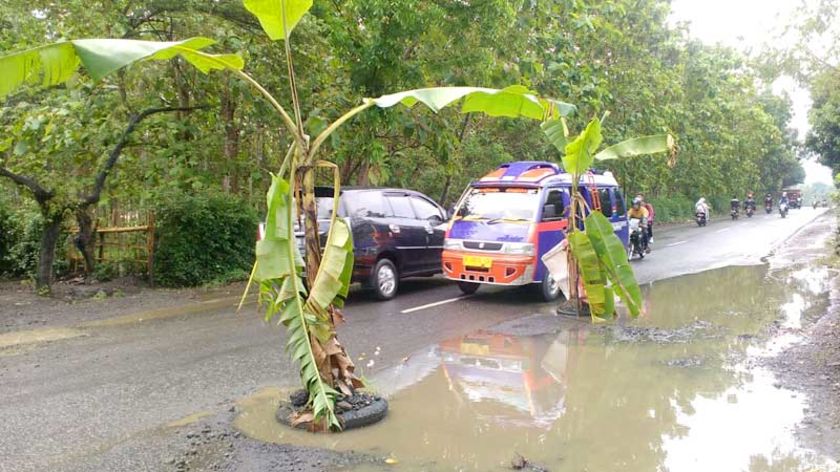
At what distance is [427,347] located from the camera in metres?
7.94

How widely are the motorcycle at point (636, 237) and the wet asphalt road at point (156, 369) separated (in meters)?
6.21

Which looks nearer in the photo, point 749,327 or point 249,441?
point 249,441

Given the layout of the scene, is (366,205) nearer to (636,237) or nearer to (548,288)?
(548,288)

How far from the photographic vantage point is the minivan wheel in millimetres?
10961

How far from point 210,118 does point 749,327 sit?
408 inches

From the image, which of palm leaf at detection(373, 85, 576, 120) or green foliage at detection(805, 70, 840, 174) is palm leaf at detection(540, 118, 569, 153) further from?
green foliage at detection(805, 70, 840, 174)

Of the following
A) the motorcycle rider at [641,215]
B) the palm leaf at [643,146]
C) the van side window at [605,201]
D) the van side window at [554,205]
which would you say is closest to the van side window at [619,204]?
the van side window at [605,201]

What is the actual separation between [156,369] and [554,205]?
6.76 meters

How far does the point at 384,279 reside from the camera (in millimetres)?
11180

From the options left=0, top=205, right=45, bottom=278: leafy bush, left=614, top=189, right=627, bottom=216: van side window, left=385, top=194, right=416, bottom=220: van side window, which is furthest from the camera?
left=0, top=205, right=45, bottom=278: leafy bush

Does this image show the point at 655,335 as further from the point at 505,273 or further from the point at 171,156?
the point at 171,156

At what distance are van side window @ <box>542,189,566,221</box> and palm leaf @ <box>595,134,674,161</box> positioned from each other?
256cm

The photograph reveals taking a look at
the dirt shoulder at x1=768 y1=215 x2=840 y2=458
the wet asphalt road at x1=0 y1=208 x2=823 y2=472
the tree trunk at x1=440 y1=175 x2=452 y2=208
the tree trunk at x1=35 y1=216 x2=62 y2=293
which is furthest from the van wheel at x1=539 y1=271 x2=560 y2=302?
the tree trunk at x1=440 y1=175 x2=452 y2=208

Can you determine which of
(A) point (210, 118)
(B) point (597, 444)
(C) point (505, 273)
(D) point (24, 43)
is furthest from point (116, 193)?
(B) point (597, 444)
